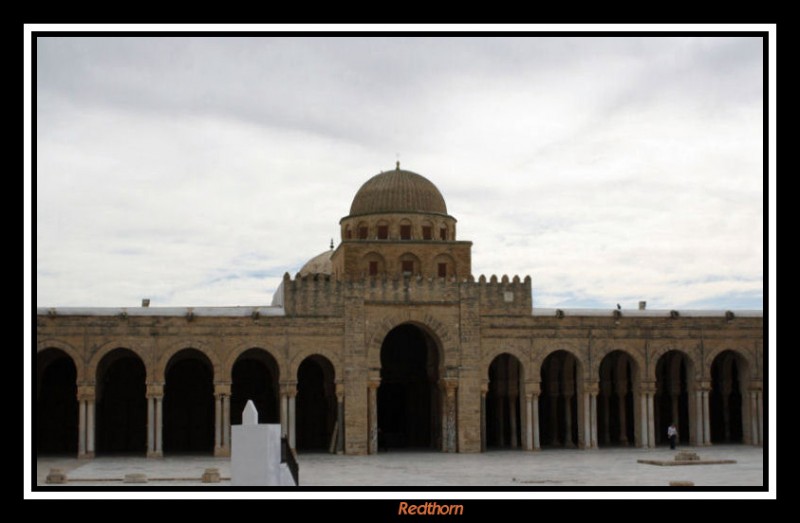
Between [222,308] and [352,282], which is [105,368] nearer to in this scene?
[222,308]

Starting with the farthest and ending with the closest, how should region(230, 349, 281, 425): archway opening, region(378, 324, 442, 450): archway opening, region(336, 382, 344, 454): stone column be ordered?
region(230, 349, 281, 425): archway opening
region(378, 324, 442, 450): archway opening
region(336, 382, 344, 454): stone column

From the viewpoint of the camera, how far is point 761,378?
38.3m

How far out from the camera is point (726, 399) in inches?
1565

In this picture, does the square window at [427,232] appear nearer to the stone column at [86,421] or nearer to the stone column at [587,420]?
the stone column at [587,420]

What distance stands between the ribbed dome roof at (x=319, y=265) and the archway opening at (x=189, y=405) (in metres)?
10.8

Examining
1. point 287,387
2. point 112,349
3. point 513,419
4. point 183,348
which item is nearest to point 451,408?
point 513,419

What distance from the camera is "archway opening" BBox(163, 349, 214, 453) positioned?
132 ft

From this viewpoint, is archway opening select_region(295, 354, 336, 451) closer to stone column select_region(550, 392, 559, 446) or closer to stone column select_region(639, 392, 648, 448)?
stone column select_region(550, 392, 559, 446)

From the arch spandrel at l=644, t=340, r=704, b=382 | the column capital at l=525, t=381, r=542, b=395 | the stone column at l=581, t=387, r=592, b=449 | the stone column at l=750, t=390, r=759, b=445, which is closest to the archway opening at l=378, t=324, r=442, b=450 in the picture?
the column capital at l=525, t=381, r=542, b=395

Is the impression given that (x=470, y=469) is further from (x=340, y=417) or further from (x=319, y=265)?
(x=319, y=265)

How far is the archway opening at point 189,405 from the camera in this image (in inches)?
1587

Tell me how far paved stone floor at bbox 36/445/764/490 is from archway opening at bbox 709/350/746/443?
2866mm
